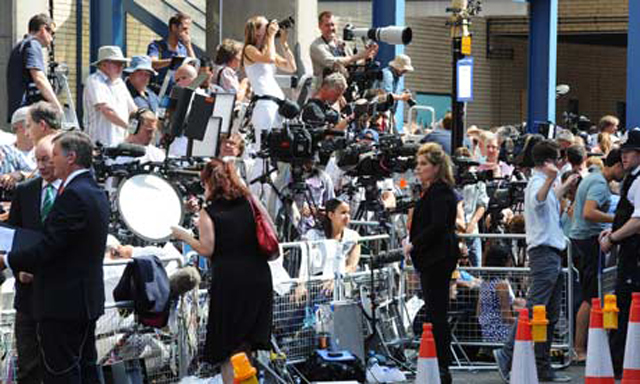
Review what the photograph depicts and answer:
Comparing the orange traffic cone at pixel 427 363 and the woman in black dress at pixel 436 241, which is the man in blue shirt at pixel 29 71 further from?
the orange traffic cone at pixel 427 363

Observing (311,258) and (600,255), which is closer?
(311,258)

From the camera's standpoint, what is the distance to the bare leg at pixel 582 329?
13.6 metres

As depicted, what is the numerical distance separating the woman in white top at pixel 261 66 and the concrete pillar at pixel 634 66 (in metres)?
12.7

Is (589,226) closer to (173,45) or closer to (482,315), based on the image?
(482,315)

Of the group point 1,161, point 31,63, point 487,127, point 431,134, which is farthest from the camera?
point 487,127

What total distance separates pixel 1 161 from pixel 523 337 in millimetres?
4486

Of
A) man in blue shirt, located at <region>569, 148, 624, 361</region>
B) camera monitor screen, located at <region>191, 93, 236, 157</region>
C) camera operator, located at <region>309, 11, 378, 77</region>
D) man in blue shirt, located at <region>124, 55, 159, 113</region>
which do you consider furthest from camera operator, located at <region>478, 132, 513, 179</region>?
camera monitor screen, located at <region>191, 93, 236, 157</region>

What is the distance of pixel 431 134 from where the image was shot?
728 inches

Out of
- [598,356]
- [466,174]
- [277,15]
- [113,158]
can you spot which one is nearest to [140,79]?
[113,158]

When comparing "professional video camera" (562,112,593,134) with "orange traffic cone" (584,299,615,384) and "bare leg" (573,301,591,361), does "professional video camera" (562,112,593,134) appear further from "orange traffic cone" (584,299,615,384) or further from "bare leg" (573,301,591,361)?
"orange traffic cone" (584,299,615,384)

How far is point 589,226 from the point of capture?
1406 cm

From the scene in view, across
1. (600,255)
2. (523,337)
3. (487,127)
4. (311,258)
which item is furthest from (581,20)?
(523,337)

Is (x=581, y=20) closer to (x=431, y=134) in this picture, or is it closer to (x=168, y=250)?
(x=431, y=134)

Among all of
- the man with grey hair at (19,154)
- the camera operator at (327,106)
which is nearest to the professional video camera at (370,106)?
the camera operator at (327,106)
